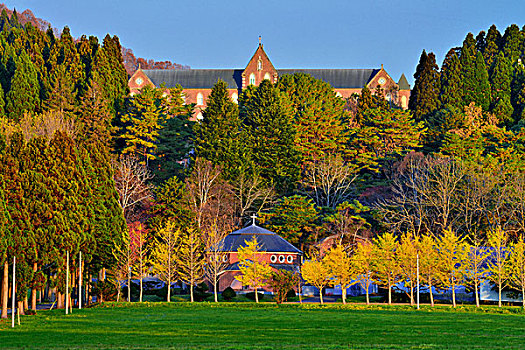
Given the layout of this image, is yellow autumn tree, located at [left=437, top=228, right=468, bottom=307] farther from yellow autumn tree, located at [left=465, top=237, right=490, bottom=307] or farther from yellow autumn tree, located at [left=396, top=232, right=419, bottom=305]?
yellow autumn tree, located at [left=396, top=232, right=419, bottom=305]

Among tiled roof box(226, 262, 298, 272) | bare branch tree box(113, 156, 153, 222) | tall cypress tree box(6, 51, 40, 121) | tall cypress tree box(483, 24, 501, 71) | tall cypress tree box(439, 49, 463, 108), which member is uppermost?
tall cypress tree box(483, 24, 501, 71)

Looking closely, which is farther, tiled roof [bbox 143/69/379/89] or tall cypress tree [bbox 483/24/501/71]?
tiled roof [bbox 143/69/379/89]

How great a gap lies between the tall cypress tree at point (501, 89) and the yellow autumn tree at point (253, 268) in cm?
4281

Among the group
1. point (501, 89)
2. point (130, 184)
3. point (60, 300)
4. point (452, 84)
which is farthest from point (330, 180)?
point (60, 300)

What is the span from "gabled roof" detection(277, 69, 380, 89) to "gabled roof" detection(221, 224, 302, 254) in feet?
229

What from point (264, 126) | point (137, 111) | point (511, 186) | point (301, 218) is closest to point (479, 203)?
point (511, 186)

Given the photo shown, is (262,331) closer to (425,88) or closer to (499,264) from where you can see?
(499,264)

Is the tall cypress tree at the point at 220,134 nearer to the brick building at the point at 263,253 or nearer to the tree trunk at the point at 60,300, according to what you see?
the brick building at the point at 263,253

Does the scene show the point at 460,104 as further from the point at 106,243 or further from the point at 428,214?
the point at 106,243

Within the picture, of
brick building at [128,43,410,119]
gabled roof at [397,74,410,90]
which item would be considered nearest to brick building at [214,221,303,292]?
brick building at [128,43,410,119]

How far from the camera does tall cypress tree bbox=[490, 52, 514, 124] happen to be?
9394 cm

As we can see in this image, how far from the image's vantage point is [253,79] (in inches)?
5231

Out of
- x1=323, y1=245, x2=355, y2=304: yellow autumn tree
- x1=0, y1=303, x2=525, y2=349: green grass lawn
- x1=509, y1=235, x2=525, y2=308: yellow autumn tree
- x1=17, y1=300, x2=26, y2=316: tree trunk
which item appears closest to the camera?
x1=0, y1=303, x2=525, y2=349: green grass lawn

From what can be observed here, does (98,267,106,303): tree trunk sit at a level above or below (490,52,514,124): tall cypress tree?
below
